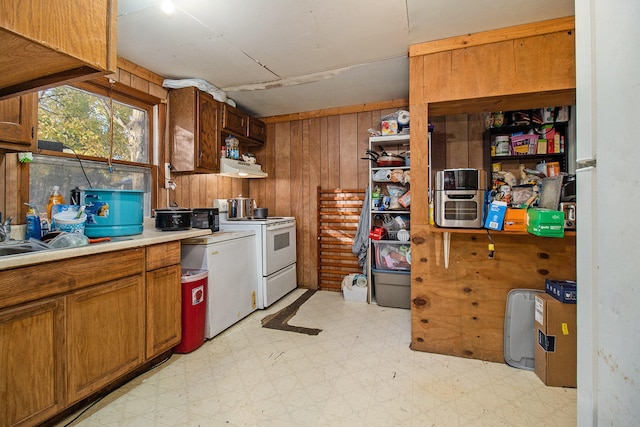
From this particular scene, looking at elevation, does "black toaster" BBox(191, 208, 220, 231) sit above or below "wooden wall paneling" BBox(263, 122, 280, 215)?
below

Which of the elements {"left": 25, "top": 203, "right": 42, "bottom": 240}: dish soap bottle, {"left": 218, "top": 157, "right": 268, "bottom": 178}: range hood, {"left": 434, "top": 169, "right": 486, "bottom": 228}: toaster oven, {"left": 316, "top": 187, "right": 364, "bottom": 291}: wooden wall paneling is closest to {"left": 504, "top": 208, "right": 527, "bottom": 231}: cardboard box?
{"left": 434, "top": 169, "right": 486, "bottom": 228}: toaster oven

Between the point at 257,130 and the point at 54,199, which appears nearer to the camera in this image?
the point at 54,199

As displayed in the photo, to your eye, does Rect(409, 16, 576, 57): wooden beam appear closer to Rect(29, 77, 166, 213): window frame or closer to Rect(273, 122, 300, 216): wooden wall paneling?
Rect(273, 122, 300, 216): wooden wall paneling

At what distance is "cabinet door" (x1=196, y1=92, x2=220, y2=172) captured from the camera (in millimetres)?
2814

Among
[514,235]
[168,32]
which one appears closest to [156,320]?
[168,32]

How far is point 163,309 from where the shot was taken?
6.34 feet

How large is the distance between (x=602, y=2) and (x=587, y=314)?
61cm

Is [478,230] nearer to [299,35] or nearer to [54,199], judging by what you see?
[299,35]

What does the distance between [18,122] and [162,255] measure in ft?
3.49

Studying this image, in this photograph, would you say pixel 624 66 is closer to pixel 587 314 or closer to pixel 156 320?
pixel 587 314

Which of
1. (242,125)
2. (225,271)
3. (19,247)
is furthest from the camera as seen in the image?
(242,125)

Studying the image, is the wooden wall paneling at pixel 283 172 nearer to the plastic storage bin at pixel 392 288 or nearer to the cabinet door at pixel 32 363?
the plastic storage bin at pixel 392 288

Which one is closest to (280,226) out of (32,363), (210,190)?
(210,190)

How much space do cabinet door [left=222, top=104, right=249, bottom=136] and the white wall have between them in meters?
3.06
